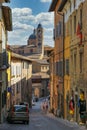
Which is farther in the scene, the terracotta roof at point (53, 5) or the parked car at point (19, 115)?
the terracotta roof at point (53, 5)

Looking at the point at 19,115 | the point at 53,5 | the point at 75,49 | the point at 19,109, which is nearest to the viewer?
the point at 75,49

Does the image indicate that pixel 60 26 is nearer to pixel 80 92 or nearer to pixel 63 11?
pixel 63 11

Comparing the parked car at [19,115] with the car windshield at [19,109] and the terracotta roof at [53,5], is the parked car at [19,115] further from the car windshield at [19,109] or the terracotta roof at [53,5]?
the terracotta roof at [53,5]

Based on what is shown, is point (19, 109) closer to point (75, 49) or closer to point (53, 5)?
point (75, 49)

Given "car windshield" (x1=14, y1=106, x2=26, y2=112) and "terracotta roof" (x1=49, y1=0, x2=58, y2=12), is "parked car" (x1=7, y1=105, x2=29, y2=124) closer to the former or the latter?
"car windshield" (x1=14, y1=106, x2=26, y2=112)

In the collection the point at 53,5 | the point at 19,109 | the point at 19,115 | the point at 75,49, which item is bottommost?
the point at 19,115

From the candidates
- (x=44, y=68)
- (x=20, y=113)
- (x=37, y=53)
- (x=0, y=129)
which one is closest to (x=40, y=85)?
(x=44, y=68)

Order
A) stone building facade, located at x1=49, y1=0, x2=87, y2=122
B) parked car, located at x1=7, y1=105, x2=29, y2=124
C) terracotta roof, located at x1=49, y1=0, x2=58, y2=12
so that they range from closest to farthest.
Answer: stone building facade, located at x1=49, y1=0, x2=87, y2=122
parked car, located at x1=7, y1=105, x2=29, y2=124
terracotta roof, located at x1=49, y1=0, x2=58, y2=12

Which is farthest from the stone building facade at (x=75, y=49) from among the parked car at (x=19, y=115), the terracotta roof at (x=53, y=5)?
the terracotta roof at (x=53, y=5)

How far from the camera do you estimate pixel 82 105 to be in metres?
25.2

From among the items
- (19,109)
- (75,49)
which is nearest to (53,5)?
(19,109)

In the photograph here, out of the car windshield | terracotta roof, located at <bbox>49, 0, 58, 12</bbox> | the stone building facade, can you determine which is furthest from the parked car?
terracotta roof, located at <bbox>49, 0, 58, 12</bbox>

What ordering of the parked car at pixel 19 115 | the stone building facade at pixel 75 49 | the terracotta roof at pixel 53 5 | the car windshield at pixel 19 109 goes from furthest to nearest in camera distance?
1. the terracotta roof at pixel 53 5
2. the car windshield at pixel 19 109
3. the parked car at pixel 19 115
4. the stone building facade at pixel 75 49

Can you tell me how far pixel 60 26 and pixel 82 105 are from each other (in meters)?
17.1
